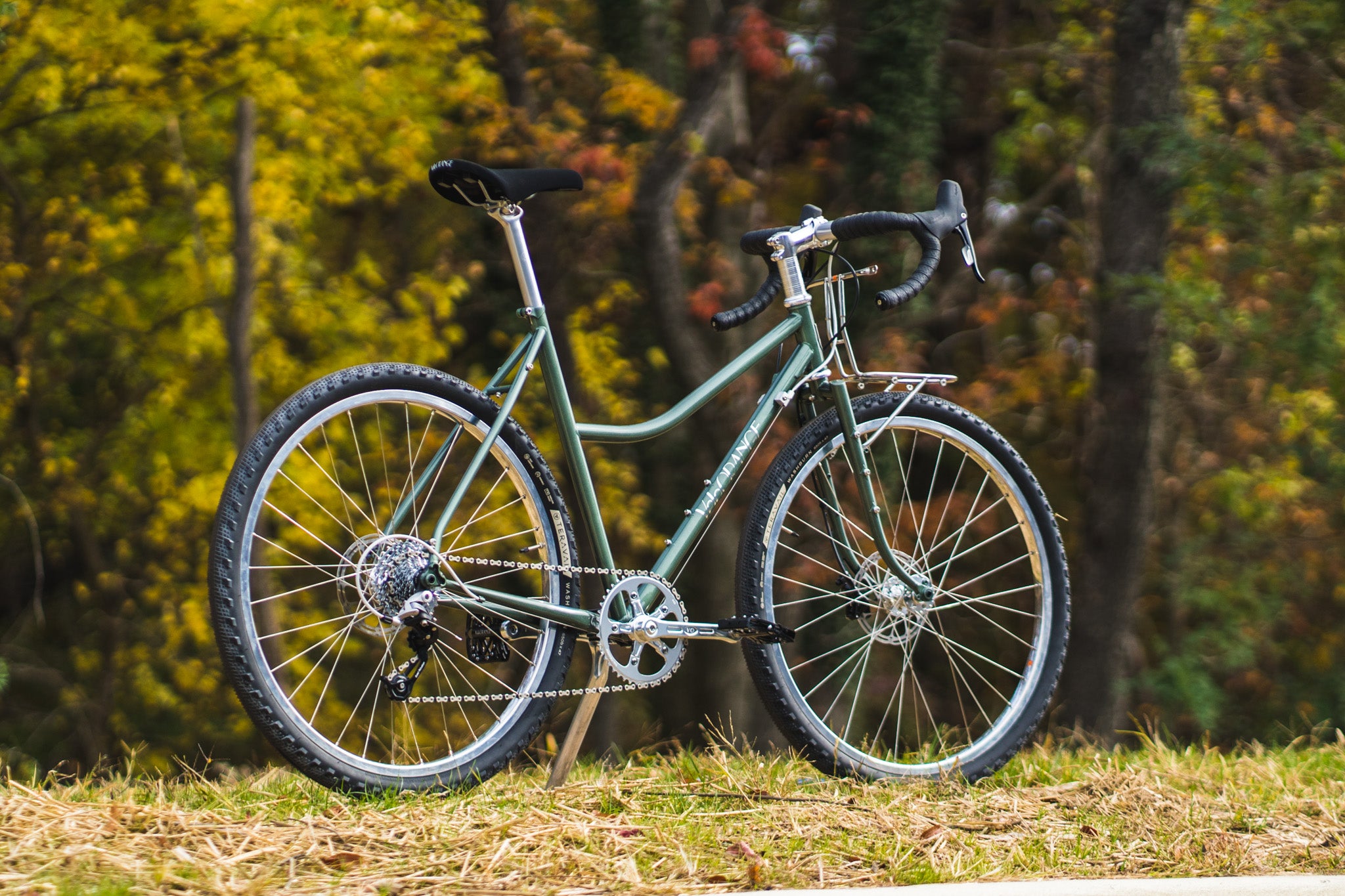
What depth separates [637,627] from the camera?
2.92 m

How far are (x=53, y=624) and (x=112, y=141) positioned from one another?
4.00 metres

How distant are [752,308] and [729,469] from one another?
398 mm

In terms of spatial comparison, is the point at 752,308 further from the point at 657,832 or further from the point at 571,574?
the point at 657,832

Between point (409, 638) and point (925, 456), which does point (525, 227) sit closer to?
point (925, 456)

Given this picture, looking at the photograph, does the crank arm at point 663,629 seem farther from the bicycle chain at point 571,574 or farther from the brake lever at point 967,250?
the brake lever at point 967,250

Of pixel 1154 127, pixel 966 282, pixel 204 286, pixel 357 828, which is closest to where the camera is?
pixel 357 828

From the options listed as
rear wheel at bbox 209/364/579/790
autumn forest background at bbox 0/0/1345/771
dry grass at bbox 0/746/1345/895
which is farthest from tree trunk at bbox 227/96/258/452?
rear wheel at bbox 209/364/579/790

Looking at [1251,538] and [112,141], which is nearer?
[112,141]

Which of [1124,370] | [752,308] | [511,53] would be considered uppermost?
[511,53]

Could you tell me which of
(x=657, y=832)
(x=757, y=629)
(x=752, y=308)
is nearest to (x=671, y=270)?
(x=752, y=308)

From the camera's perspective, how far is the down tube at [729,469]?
3.06 m

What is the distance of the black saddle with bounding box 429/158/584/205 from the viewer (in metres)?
2.85

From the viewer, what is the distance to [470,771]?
2879 millimetres

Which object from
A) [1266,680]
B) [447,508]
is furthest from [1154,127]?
[1266,680]
